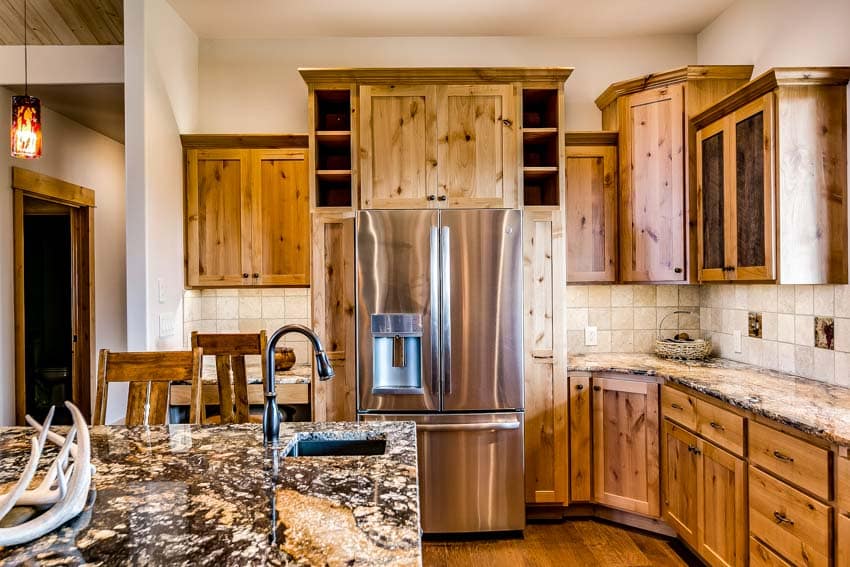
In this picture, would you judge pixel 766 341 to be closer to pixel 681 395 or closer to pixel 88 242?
pixel 681 395

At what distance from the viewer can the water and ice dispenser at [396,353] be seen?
285cm

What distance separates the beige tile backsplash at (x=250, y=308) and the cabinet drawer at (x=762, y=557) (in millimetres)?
2653

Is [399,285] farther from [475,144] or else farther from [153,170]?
[153,170]

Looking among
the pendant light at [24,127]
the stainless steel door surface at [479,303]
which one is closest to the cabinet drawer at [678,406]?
the stainless steel door surface at [479,303]

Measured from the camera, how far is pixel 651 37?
3561 millimetres

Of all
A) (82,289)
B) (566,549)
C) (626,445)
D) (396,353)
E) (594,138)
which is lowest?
(566,549)

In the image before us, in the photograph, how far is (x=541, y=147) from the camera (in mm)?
3383

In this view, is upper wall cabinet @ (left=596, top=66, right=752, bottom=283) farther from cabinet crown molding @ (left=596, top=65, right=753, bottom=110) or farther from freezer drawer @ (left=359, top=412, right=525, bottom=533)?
freezer drawer @ (left=359, top=412, right=525, bottom=533)

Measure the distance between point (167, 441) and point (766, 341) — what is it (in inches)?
112

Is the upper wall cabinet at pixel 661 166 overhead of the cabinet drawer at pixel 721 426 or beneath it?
overhead

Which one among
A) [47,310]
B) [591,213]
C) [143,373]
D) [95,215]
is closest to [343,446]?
[143,373]

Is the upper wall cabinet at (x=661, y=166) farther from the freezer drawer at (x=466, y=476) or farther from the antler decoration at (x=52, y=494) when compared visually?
the antler decoration at (x=52, y=494)

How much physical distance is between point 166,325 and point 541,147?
2.52 metres

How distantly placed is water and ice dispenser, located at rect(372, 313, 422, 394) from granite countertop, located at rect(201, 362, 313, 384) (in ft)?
1.39
